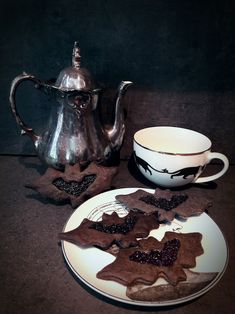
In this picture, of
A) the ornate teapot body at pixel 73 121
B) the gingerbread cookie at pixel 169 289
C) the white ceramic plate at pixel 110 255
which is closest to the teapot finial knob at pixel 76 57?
the ornate teapot body at pixel 73 121

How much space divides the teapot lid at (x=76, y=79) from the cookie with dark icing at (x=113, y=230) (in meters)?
0.24

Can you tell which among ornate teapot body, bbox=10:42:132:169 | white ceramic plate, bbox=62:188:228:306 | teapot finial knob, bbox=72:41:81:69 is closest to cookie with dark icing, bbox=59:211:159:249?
white ceramic plate, bbox=62:188:228:306

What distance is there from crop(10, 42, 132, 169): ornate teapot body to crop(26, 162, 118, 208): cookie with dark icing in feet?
0.09

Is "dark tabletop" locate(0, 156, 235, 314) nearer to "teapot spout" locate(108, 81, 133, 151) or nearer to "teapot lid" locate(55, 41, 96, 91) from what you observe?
"teapot spout" locate(108, 81, 133, 151)

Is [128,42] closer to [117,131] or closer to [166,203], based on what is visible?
[117,131]

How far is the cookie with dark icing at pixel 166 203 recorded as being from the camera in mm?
507

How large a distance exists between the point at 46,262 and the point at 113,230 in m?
0.11

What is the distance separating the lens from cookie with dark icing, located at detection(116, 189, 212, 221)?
0.51 m

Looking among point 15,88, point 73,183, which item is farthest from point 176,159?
point 15,88

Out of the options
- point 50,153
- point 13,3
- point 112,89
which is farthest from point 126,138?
point 13,3

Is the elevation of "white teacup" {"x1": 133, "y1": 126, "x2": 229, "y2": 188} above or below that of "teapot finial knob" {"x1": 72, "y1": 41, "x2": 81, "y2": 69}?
below

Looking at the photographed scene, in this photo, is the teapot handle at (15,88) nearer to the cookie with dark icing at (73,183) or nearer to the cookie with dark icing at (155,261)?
the cookie with dark icing at (73,183)

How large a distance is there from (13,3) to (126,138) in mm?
387

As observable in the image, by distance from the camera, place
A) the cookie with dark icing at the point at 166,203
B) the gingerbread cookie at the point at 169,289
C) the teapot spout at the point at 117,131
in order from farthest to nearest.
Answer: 1. the teapot spout at the point at 117,131
2. the cookie with dark icing at the point at 166,203
3. the gingerbread cookie at the point at 169,289
